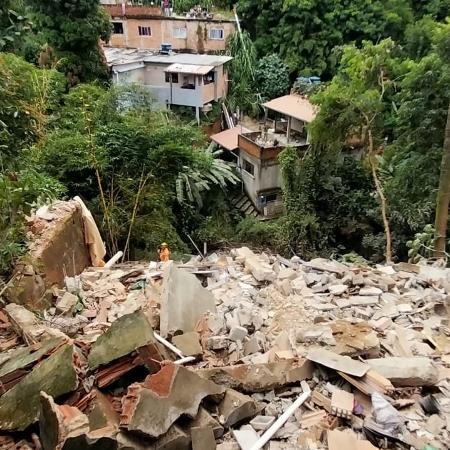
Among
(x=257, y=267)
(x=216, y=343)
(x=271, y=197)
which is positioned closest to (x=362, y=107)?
(x=271, y=197)

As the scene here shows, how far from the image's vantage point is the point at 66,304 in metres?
3.99

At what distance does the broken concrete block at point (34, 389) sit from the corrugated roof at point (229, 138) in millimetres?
13192

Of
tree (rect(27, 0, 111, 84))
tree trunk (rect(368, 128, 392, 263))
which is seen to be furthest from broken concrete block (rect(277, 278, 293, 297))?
tree (rect(27, 0, 111, 84))

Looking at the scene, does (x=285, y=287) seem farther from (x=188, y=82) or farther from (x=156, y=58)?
(x=156, y=58)

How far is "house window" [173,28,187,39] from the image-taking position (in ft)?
66.3

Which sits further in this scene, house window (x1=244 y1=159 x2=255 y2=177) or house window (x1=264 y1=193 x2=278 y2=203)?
house window (x1=264 y1=193 x2=278 y2=203)

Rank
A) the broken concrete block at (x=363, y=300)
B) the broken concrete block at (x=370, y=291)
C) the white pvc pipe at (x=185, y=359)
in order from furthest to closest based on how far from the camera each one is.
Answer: the broken concrete block at (x=370, y=291) < the broken concrete block at (x=363, y=300) < the white pvc pipe at (x=185, y=359)

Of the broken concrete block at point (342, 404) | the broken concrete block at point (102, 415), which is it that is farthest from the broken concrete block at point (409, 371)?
the broken concrete block at point (102, 415)

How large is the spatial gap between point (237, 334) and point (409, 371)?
119 cm

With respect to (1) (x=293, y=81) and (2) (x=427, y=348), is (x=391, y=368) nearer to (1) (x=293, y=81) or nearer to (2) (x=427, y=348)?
(2) (x=427, y=348)

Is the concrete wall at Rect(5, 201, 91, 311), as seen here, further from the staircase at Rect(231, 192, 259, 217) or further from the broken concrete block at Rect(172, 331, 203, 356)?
the staircase at Rect(231, 192, 259, 217)

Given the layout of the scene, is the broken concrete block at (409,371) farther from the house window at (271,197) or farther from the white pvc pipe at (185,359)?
the house window at (271,197)

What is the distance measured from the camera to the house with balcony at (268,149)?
13.9 m

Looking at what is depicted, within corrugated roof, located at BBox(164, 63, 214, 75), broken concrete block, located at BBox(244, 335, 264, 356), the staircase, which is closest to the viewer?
broken concrete block, located at BBox(244, 335, 264, 356)
